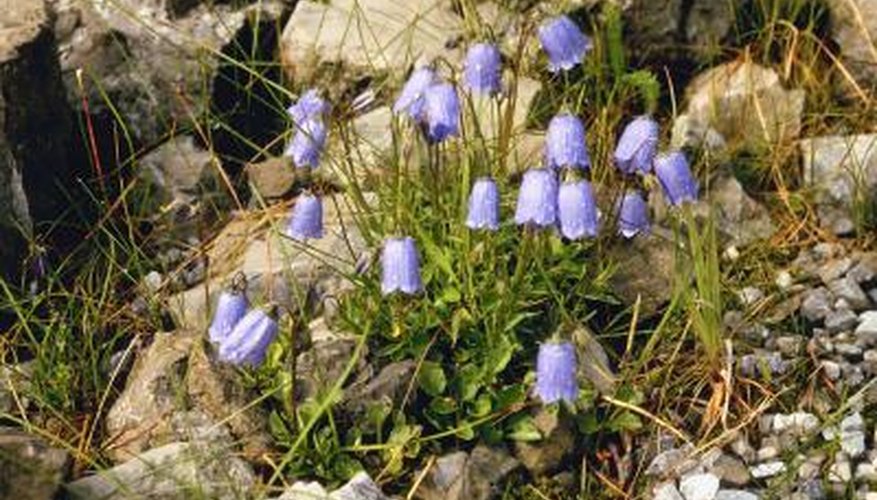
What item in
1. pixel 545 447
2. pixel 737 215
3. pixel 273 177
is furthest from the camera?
pixel 273 177

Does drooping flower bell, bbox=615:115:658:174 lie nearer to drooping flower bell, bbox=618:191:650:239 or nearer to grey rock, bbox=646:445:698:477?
drooping flower bell, bbox=618:191:650:239

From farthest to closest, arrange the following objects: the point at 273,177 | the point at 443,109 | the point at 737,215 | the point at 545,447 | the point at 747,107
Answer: the point at 747,107 → the point at 273,177 → the point at 737,215 → the point at 545,447 → the point at 443,109

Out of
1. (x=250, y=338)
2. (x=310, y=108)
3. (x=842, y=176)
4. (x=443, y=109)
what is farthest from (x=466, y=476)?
(x=842, y=176)

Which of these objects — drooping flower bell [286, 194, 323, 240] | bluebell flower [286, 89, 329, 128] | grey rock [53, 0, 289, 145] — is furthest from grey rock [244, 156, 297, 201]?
drooping flower bell [286, 194, 323, 240]

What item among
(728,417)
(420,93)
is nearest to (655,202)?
(728,417)

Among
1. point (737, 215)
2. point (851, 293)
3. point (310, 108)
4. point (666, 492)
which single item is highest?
point (310, 108)

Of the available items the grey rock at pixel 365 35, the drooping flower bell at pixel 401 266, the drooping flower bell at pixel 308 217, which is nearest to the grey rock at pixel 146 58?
the grey rock at pixel 365 35

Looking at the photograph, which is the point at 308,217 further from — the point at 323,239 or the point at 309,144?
the point at 323,239
